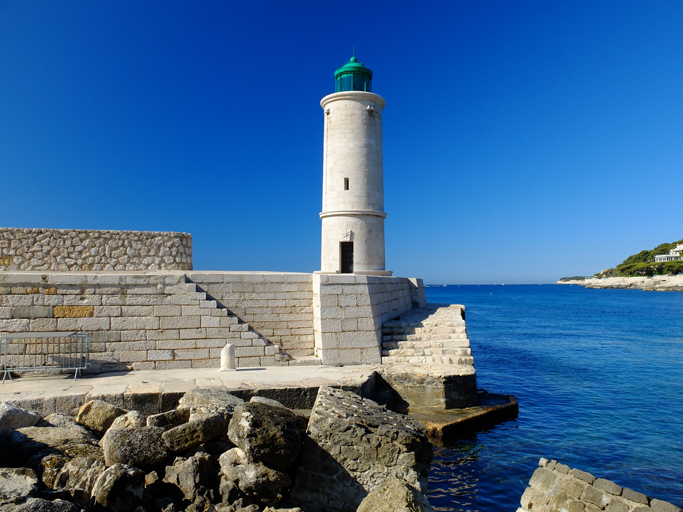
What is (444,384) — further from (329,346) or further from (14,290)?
(14,290)

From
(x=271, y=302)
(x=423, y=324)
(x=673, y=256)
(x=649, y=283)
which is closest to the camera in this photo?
(x=271, y=302)

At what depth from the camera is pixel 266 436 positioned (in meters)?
4.90

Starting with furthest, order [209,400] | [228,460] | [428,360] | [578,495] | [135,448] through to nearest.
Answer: [428,360], [209,400], [578,495], [228,460], [135,448]

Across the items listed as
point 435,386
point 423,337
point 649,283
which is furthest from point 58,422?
point 649,283

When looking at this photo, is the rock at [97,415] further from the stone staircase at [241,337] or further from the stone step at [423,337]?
the stone step at [423,337]

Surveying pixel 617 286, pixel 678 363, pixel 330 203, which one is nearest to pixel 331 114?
pixel 330 203

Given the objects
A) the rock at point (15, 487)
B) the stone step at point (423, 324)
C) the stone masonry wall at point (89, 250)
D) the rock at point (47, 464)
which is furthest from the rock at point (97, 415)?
the stone step at point (423, 324)

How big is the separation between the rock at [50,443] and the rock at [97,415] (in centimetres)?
45

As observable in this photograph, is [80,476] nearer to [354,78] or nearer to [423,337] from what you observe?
[423,337]

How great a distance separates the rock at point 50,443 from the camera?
5062 millimetres

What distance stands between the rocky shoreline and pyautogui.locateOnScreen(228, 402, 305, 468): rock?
10 mm

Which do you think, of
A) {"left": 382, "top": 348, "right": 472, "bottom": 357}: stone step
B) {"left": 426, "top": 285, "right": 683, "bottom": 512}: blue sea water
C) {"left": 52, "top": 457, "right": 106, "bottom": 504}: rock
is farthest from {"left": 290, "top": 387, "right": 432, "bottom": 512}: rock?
{"left": 382, "top": 348, "right": 472, "bottom": 357}: stone step

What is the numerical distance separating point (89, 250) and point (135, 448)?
7.16m

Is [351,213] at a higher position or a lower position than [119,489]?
higher
